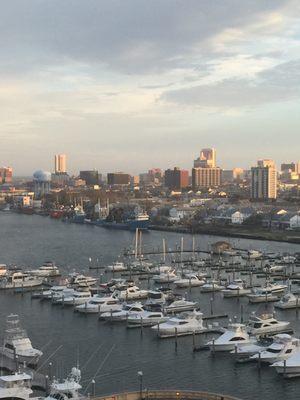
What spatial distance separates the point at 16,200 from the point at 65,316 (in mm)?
30596

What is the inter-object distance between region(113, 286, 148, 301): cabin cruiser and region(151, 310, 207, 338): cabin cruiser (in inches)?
67.8

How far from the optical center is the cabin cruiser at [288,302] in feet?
26.8

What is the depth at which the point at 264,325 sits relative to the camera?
684 centimetres

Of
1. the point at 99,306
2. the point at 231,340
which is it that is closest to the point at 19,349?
the point at 231,340

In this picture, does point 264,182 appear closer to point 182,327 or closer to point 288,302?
point 288,302

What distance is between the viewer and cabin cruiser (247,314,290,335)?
6795 millimetres

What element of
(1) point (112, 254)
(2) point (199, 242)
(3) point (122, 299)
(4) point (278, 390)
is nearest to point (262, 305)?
(3) point (122, 299)

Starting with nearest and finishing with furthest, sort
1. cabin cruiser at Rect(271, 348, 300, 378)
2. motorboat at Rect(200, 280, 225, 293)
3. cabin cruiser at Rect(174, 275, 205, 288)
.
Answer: cabin cruiser at Rect(271, 348, 300, 378) < motorboat at Rect(200, 280, 225, 293) < cabin cruiser at Rect(174, 275, 205, 288)

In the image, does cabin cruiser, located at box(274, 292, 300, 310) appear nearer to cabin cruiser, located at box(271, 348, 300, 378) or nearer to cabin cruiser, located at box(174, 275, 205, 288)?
cabin cruiser, located at box(174, 275, 205, 288)

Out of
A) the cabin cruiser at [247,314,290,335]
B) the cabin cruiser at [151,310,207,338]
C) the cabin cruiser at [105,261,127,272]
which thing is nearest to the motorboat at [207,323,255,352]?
the cabin cruiser at [247,314,290,335]

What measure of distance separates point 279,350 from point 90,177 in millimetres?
52888

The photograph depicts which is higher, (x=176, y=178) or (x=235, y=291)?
(x=176, y=178)

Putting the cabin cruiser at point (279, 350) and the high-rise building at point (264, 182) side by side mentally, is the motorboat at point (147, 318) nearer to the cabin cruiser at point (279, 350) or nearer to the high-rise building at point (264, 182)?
the cabin cruiser at point (279, 350)

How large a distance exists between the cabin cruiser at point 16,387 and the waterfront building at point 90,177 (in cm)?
5204
